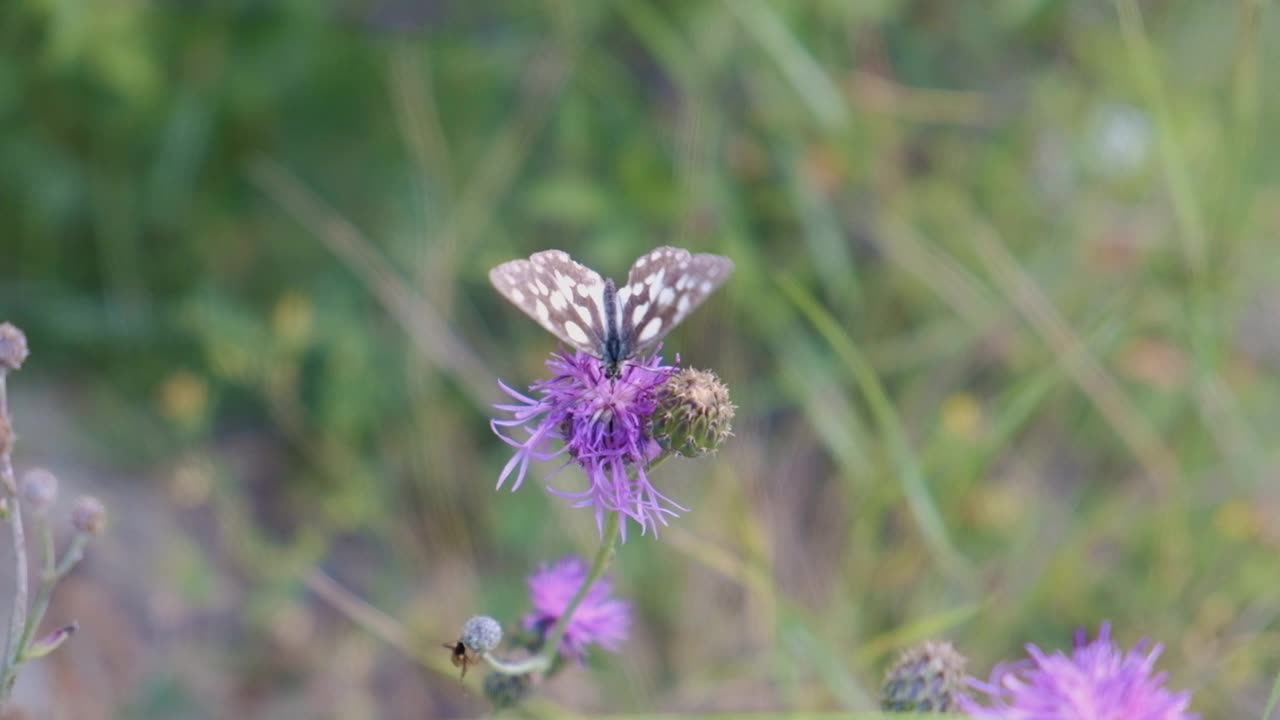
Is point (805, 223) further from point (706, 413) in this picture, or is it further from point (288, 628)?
point (706, 413)

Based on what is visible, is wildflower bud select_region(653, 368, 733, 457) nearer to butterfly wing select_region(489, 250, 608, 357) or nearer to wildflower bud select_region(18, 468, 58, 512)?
butterfly wing select_region(489, 250, 608, 357)

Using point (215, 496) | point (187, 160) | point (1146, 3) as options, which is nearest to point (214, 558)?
point (215, 496)

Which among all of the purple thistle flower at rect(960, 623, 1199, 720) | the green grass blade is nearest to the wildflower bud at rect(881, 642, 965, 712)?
the purple thistle flower at rect(960, 623, 1199, 720)

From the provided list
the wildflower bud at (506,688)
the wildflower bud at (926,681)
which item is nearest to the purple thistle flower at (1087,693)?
the wildflower bud at (926,681)

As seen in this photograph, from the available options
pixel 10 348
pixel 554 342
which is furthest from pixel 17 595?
pixel 554 342

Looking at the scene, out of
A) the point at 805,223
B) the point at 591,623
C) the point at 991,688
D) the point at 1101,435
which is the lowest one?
the point at 991,688

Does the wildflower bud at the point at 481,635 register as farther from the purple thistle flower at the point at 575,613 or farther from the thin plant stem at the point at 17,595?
the thin plant stem at the point at 17,595
